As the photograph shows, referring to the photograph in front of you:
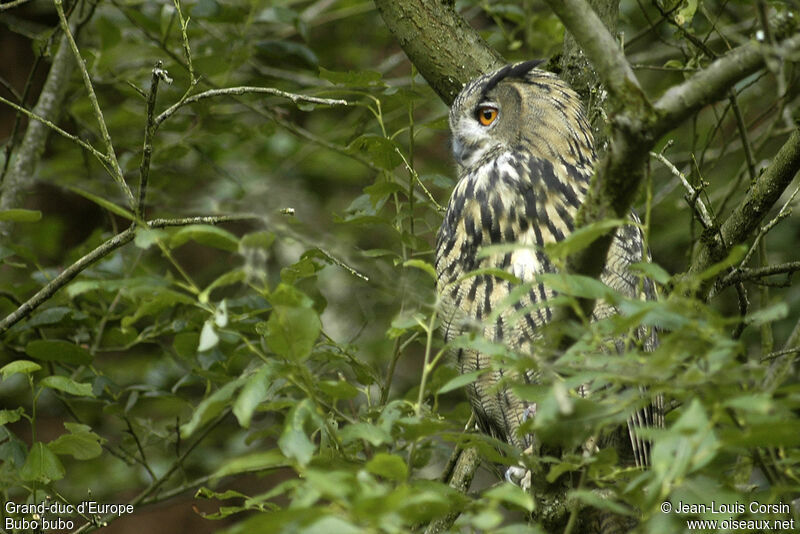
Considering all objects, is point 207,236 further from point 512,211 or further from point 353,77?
point 512,211

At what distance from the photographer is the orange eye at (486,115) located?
94.7 inches

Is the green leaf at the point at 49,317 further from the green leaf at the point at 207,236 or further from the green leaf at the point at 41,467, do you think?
the green leaf at the point at 207,236

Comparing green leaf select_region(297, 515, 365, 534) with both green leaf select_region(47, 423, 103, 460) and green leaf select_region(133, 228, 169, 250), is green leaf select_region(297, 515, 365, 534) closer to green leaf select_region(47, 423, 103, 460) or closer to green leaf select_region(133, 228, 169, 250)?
green leaf select_region(133, 228, 169, 250)

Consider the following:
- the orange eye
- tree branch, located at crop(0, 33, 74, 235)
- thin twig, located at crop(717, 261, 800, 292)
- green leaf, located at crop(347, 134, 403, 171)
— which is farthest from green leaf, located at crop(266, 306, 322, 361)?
tree branch, located at crop(0, 33, 74, 235)

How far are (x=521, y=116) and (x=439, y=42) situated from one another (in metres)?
0.30

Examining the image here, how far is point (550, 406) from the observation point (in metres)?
0.98

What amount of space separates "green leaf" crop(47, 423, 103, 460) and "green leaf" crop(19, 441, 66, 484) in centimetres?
4

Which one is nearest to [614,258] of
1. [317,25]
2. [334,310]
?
[334,310]

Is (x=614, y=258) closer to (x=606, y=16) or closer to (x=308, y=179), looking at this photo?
(x=606, y=16)

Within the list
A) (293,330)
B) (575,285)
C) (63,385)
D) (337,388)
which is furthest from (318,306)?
(575,285)

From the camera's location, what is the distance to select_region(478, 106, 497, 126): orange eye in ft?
7.89

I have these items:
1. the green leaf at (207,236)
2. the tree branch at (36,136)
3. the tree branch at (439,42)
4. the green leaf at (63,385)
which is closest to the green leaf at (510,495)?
the green leaf at (207,236)

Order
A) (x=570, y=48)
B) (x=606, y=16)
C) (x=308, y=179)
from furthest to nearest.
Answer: (x=308, y=179) → (x=570, y=48) → (x=606, y=16)

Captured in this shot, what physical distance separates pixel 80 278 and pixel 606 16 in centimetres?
154
